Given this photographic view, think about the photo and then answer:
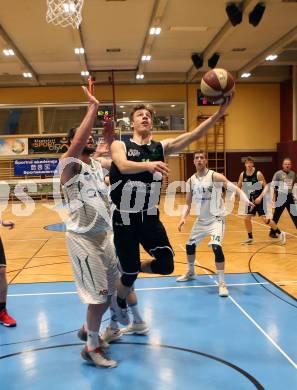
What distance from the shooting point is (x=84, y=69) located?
19.1 meters

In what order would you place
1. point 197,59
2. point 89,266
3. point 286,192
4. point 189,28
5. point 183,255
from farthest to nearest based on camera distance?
1. point 197,59
2. point 189,28
3. point 286,192
4. point 183,255
5. point 89,266

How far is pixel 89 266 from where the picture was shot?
3.52 meters

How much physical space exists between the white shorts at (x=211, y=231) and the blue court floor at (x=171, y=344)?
0.69 meters

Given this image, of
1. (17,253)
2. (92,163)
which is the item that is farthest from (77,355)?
(17,253)

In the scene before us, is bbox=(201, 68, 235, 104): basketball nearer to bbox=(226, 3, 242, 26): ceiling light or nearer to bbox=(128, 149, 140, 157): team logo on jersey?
bbox=(128, 149, 140, 157): team logo on jersey

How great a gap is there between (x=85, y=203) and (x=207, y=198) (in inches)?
111

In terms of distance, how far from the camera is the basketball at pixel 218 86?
3.69 m

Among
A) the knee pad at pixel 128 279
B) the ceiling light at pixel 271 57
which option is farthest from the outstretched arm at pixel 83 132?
the ceiling light at pixel 271 57

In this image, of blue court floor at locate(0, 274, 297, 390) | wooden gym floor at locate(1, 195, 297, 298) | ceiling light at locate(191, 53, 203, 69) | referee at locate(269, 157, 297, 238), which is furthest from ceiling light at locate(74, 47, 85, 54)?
blue court floor at locate(0, 274, 297, 390)

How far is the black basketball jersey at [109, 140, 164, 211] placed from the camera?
149 inches

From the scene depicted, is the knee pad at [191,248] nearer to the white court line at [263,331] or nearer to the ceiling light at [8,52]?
the white court line at [263,331]

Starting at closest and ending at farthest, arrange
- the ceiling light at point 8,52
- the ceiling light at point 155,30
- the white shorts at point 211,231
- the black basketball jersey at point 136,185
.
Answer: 1. the black basketball jersey at point 136,185
2. the white shorts at point 211,231
3. the ceiling light at point 155,30
4. the ceiling light at point 8,52

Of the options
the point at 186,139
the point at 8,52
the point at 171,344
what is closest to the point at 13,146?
the point at 8,52

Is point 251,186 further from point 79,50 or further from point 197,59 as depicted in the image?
point 79,50
